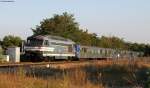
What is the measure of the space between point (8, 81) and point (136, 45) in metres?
122

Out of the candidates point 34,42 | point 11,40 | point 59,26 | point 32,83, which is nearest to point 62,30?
point 59,26

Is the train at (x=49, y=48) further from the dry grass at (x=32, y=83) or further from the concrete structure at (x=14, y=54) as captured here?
the dry grass at (x=32, y=83)

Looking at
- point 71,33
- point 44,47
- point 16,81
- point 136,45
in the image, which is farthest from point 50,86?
point 136,45

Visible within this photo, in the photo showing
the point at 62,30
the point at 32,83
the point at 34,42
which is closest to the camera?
the point at 32,83

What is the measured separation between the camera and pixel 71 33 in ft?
320

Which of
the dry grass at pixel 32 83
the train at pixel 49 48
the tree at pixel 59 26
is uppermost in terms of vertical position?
the tree at pixel 59 26

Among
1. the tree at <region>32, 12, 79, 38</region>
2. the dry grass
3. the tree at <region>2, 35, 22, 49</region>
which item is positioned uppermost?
the tree at <region>32, 12, 79, 38</region>

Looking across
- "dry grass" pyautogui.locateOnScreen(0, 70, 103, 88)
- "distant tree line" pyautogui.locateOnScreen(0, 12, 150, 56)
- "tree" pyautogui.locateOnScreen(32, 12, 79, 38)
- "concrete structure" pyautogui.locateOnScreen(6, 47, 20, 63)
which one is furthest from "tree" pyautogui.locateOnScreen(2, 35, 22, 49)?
"dry grass" pyautogui.locateOnScreen(0, 70, 103, 88)

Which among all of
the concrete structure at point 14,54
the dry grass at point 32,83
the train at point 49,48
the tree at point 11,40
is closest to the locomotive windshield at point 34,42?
the train at point 49,48

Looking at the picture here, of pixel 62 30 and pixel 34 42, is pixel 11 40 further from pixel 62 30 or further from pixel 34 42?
pixel 34 42

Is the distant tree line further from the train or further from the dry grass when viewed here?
the dry grass

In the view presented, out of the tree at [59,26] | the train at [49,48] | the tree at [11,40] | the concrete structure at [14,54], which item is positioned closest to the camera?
the train at [49,48]

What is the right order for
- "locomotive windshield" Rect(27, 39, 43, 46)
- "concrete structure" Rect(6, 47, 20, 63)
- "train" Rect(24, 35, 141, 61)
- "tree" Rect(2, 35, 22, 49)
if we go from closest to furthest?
1. "train" Rect(24, 35, 141, 61)
2. "locomotive windshield" Rect(27, 39, 43, 46)
3. "concrete structure" Rect(6, 47, 20, 63)
4. "tree" Rect(2, 35, 22, 49)

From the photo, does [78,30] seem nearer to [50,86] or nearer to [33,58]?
[33,58]
